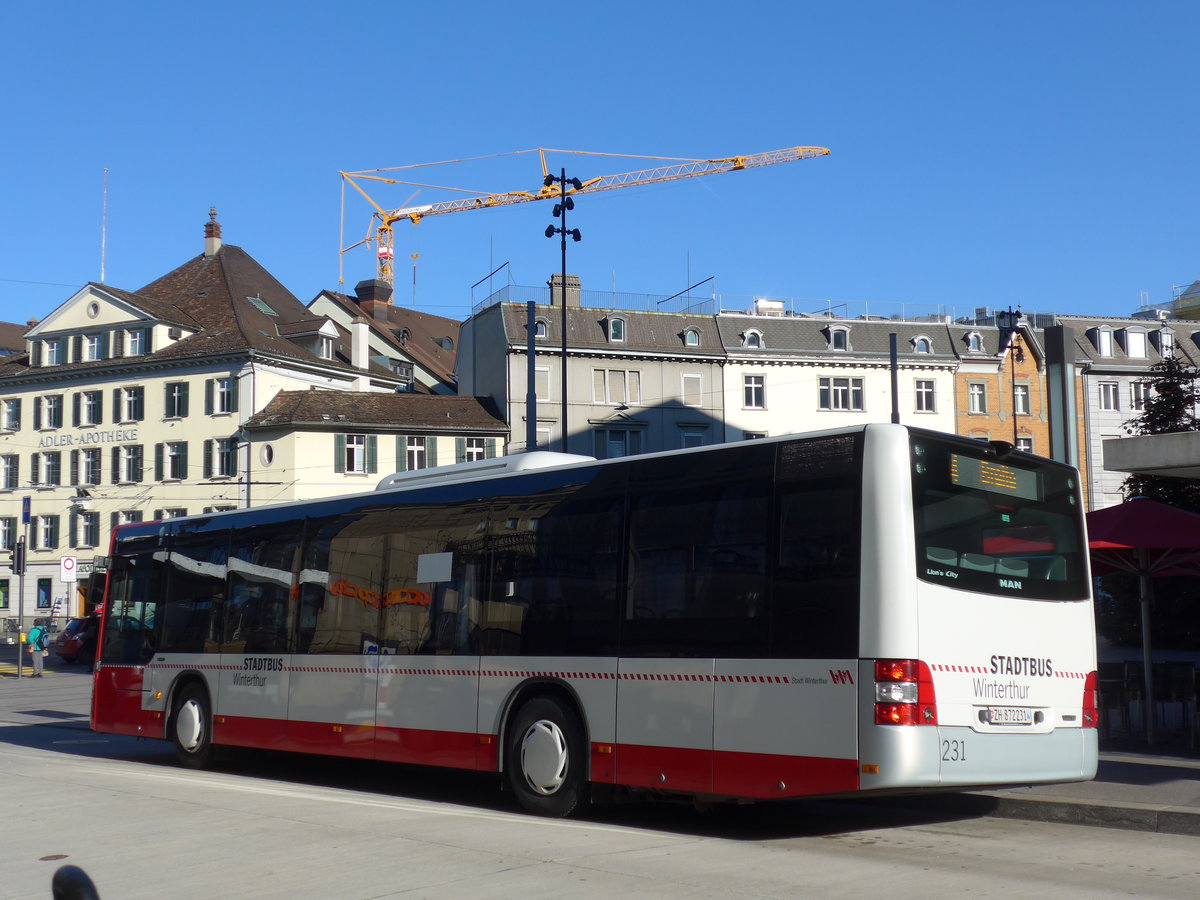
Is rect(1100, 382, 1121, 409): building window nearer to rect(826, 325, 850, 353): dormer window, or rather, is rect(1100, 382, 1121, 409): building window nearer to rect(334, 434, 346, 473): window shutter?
rect(826, 325, 850, 353): dormer window

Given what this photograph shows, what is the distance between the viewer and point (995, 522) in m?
10.4

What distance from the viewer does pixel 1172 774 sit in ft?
41.2

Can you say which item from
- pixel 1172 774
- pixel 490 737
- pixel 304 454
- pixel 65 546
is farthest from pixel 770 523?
pixel 65 546

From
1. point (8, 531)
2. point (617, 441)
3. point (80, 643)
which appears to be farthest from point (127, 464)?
point (617, 441)

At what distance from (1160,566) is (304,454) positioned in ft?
168

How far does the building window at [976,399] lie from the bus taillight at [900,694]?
67.3 meters

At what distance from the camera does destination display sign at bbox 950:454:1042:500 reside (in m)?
10.1

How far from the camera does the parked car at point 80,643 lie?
46.1 metres

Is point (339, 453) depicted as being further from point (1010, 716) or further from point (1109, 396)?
point (1010, 716)

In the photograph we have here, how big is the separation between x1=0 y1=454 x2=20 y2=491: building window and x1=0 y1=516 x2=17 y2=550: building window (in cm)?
157

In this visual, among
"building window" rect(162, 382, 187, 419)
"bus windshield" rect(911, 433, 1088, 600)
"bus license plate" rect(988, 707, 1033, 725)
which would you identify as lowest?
"bus license plate" rect(988, 707, 1033, 725)

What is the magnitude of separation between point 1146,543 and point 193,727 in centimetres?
1121

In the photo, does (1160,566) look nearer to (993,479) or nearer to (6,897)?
(993,479)

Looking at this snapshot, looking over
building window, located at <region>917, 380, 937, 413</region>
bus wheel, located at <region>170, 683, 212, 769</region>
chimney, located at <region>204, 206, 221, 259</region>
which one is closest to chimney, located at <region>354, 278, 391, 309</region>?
chimney, located at <region>204, 206, 221, 259</region>
